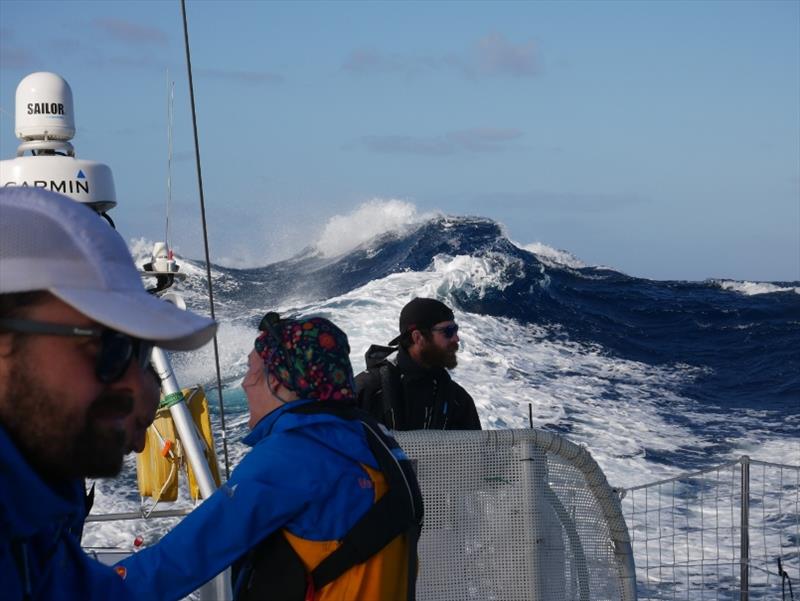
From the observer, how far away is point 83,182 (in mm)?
3498

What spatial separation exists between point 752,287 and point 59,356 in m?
27.9

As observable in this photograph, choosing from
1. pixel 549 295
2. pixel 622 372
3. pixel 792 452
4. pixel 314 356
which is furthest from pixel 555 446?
pixel 549 295

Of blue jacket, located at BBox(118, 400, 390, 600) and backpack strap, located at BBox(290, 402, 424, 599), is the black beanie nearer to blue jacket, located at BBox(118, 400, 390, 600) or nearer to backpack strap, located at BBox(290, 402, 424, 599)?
backpack strap, located at BBox(290, 402, 424, 599)

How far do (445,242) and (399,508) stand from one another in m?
22.4

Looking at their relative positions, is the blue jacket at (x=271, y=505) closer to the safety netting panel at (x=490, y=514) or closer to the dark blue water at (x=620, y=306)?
the safety netting panel at (x=490, y=514)

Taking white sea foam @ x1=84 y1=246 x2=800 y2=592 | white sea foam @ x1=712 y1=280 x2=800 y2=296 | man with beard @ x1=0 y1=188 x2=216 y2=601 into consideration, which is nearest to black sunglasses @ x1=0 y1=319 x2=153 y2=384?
man with beard @ x1=0 y1=188 x2=216 y2=601

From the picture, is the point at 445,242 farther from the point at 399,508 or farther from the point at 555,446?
the point at 399,508

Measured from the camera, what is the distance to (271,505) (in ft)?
7.74

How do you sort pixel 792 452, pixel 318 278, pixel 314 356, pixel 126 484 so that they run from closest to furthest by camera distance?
1. pixel 314 356
2. pixel 126 484
3. pixel 792 452
4. pixel 318 278

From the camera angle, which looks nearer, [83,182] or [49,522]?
[49,522]

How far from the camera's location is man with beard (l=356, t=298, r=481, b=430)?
16.3 ft

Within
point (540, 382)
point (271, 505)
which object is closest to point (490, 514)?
point (271, 505)

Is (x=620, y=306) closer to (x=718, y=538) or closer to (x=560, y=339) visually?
(x=560, y=339)

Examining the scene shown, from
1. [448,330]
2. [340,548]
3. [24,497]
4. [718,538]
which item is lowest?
[718,538]
